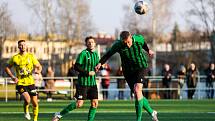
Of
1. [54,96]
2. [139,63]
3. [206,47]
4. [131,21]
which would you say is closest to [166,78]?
[54,96]

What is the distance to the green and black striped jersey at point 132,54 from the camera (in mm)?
14656

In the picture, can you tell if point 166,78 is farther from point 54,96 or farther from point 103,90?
point 54,96

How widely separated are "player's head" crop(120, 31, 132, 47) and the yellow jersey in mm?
2619

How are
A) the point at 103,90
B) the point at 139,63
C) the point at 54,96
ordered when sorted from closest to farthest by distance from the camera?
1. the point at 139,63
2. the point at 103,90
3. the point at 54,96

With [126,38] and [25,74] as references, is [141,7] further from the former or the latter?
[25,74]

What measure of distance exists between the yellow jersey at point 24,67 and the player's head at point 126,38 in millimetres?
2619

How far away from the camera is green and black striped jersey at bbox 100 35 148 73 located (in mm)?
14656

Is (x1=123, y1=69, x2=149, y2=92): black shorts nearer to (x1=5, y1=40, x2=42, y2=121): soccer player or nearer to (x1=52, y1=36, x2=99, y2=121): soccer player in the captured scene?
(x1=52, y1=36, x2=99, y2=121): soccer player

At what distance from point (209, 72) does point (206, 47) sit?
214 ft

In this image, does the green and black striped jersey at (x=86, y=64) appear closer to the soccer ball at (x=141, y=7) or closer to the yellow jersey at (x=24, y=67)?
the yellow jersey at (x=24, y=67)

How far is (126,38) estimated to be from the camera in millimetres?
14430

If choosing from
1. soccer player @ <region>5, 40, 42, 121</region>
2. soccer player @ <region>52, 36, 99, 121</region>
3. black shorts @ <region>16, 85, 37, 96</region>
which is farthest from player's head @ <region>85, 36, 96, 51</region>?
black shorts @ <region>16, 85, 37, 96</region>

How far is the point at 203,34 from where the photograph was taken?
245 feet

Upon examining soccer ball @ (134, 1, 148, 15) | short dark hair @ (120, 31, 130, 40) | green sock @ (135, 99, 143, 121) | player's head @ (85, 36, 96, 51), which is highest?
soccer ball @ (134, 1, 148, 15)
